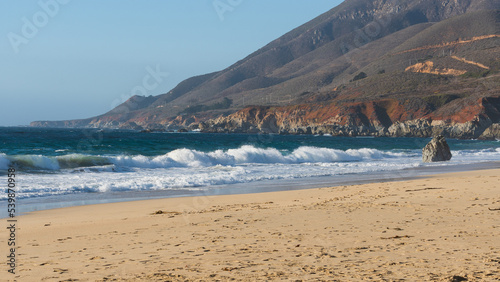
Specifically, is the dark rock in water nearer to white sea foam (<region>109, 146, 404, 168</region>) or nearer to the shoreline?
white sea foam (<region>109, 146, 404, 168</region>)

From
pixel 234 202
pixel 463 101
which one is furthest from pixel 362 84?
pixel 234 202

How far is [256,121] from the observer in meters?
136

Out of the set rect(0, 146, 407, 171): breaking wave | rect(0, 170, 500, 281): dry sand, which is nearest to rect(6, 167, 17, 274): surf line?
rect(0, 170, 500, 281): dry sand

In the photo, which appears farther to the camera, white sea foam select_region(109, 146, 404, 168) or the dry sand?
white sea foam select_region(109, 146, 404, 168)

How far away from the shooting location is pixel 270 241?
7.72m

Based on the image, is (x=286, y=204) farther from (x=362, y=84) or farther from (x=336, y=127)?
(x=362, y=84)

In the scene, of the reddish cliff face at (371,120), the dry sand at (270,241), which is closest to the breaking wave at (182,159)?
the dry sand at (270,241)

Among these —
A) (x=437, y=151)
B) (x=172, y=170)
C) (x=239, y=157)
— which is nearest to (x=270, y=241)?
(x=172, y=170)

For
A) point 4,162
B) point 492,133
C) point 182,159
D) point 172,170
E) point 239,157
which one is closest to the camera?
point 4,162

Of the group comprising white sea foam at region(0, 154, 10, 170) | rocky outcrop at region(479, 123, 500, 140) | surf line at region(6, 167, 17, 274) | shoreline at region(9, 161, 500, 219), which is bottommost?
rocky outcrop at region(479, 123, 500, 140)

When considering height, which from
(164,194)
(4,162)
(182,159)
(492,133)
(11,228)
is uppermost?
(4,162)

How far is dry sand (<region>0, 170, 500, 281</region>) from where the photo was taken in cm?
582

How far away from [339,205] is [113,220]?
5.59m

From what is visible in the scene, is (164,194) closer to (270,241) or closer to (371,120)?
(270,241)
